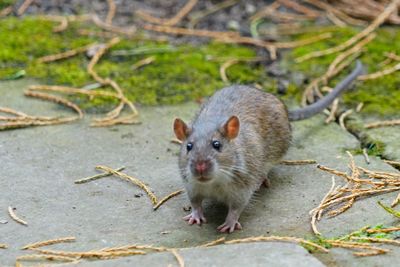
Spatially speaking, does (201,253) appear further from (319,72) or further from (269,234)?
(319,72)

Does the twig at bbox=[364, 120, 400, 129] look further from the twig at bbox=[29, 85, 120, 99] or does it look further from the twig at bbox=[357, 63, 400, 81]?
the twig at bbox=[29, 85, 120, 99]

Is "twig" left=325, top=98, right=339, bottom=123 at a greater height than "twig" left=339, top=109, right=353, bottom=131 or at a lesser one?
lesser

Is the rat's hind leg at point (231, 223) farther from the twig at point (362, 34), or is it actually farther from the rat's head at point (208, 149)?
the twig at point (362, 34)

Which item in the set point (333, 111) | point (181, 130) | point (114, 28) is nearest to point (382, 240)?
point (181, 130)

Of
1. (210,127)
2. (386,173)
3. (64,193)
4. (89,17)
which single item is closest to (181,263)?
(210,127)

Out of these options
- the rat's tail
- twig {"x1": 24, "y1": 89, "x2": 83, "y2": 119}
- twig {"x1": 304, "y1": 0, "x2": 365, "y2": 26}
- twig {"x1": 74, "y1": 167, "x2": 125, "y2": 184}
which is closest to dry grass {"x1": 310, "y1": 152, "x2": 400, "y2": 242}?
the rat's tail

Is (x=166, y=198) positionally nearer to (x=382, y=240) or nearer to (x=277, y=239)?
(x=277, y=239)

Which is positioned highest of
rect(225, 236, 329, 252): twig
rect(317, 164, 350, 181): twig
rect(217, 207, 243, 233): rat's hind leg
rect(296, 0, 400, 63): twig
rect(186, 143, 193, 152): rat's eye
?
rect(186, 143, 193, 152): rat's eye
